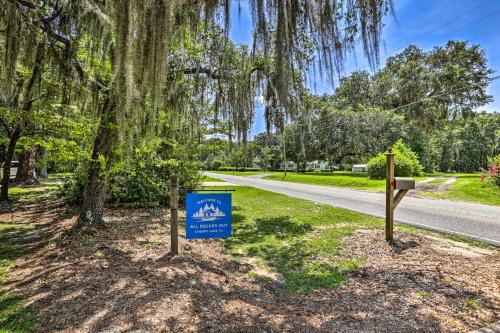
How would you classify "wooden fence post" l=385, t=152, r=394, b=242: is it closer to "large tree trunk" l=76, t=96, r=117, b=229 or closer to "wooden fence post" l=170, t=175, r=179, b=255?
"wooden fence post" l=170, t=175, r=179, b=255

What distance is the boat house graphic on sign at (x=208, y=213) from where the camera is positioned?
13.5 feet

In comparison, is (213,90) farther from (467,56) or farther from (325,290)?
(467,56)

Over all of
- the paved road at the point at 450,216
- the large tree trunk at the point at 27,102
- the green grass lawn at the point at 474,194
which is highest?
the large tree trunk at the point at 27,102

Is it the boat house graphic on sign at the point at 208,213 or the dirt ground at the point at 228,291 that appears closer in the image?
the dirt ground at the point at 228,291

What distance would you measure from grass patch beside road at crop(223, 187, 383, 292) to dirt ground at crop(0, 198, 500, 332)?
287 millimetres

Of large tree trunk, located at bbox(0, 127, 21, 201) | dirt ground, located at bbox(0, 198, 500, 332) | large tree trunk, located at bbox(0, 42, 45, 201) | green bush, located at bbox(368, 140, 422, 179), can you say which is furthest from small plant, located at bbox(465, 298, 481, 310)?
green bush, located at bbox(368, 140, 422, 179)

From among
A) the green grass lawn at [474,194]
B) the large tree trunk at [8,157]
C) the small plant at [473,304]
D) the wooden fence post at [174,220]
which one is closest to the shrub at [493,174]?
the green grass lawn at [474,194]

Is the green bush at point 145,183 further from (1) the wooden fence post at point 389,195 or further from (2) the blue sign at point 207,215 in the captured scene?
(1) the wooden fence post at point 389,195

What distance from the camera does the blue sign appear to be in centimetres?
404

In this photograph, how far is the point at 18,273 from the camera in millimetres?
3377

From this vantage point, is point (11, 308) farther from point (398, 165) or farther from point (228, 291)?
point (398, 165)

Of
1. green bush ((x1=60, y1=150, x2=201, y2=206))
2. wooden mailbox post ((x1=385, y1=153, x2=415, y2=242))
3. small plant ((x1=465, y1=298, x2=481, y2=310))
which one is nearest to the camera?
small plant ((x1=465, y1=298, x2=481, y2=310))

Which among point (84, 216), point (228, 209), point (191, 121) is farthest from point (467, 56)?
point (84, 216)

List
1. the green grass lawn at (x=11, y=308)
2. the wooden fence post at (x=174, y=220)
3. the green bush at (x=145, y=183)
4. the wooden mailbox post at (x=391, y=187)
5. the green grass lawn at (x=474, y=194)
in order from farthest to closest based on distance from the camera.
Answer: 1. the green grass lawn at (x=474, y=194)
2. the green bush at (x=145, y=183)
3. the wooden mailbox post at (x=391, y=187)
4. the wooden fence post at (x=174, y=220)
5. the green grass lawn at (x=11, y=308)
